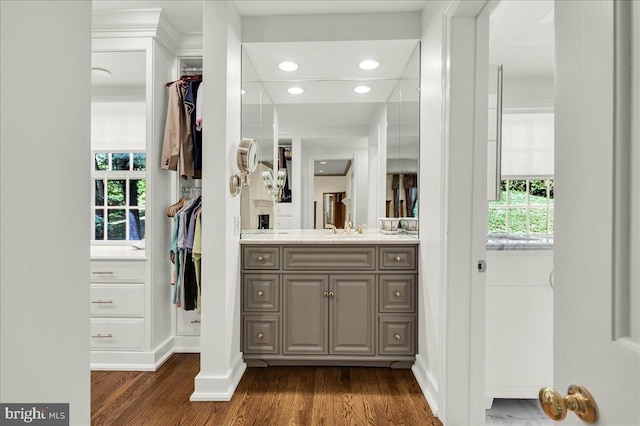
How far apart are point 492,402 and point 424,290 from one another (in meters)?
0.76

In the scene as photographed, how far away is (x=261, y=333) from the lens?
8.32 ft

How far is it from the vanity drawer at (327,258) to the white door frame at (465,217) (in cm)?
82

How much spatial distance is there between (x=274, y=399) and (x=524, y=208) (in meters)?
2.90

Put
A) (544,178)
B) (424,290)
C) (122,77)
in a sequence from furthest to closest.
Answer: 1. (544,178)
2. (122,77)
3. (424,290)

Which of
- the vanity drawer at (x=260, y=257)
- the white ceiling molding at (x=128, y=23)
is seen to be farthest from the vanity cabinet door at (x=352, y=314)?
the white ceiling molding at (x=128, y=23)

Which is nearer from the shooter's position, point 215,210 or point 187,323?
point 215,210

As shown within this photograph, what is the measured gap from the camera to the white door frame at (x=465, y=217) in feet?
5.84

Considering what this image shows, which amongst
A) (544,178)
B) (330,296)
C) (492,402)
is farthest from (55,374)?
(544,178)

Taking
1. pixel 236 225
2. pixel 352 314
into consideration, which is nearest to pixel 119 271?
pixel 236 225

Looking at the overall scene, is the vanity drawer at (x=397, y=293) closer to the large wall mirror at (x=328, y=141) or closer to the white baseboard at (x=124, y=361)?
the large wall mirror at (x=328, y=141)

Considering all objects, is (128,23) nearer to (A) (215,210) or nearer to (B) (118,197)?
(B) (118,197)

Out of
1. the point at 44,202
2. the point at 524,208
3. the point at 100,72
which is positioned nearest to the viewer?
the point at 44,202

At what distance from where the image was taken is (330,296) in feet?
8.32

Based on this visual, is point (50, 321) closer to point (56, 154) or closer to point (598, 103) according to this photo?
point (56, 154)
